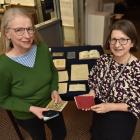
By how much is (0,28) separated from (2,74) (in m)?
0.35

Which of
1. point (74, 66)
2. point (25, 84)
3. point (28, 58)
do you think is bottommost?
point (74, 66)

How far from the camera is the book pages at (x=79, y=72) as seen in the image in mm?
1852

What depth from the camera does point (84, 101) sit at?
1.52 m

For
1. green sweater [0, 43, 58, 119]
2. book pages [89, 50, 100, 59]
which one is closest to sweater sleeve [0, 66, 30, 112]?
green sweater [0, 43, 58, 119]

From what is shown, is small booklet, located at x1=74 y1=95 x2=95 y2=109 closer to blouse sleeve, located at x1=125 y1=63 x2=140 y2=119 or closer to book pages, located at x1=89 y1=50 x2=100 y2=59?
blouse sleeve, located at x1=125 y1=63 x2=140 y2=119

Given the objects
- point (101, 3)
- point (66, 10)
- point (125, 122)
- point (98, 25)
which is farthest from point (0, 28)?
point (101, 3)

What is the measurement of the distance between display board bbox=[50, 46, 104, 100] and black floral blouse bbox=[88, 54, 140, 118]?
0.68 feet

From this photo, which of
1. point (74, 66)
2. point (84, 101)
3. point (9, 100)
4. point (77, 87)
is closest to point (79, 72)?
point (74, 66)

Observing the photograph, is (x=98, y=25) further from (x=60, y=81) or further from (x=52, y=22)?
(x=60, y=81)

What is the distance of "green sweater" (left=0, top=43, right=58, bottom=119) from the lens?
4.16 feet

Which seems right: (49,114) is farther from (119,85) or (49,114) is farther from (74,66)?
(74,66)

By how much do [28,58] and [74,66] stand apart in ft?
2.37

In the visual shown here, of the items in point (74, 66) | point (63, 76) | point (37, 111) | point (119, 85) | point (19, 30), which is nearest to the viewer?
point (19, 30)

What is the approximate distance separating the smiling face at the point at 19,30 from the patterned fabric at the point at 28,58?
8 centimetres
